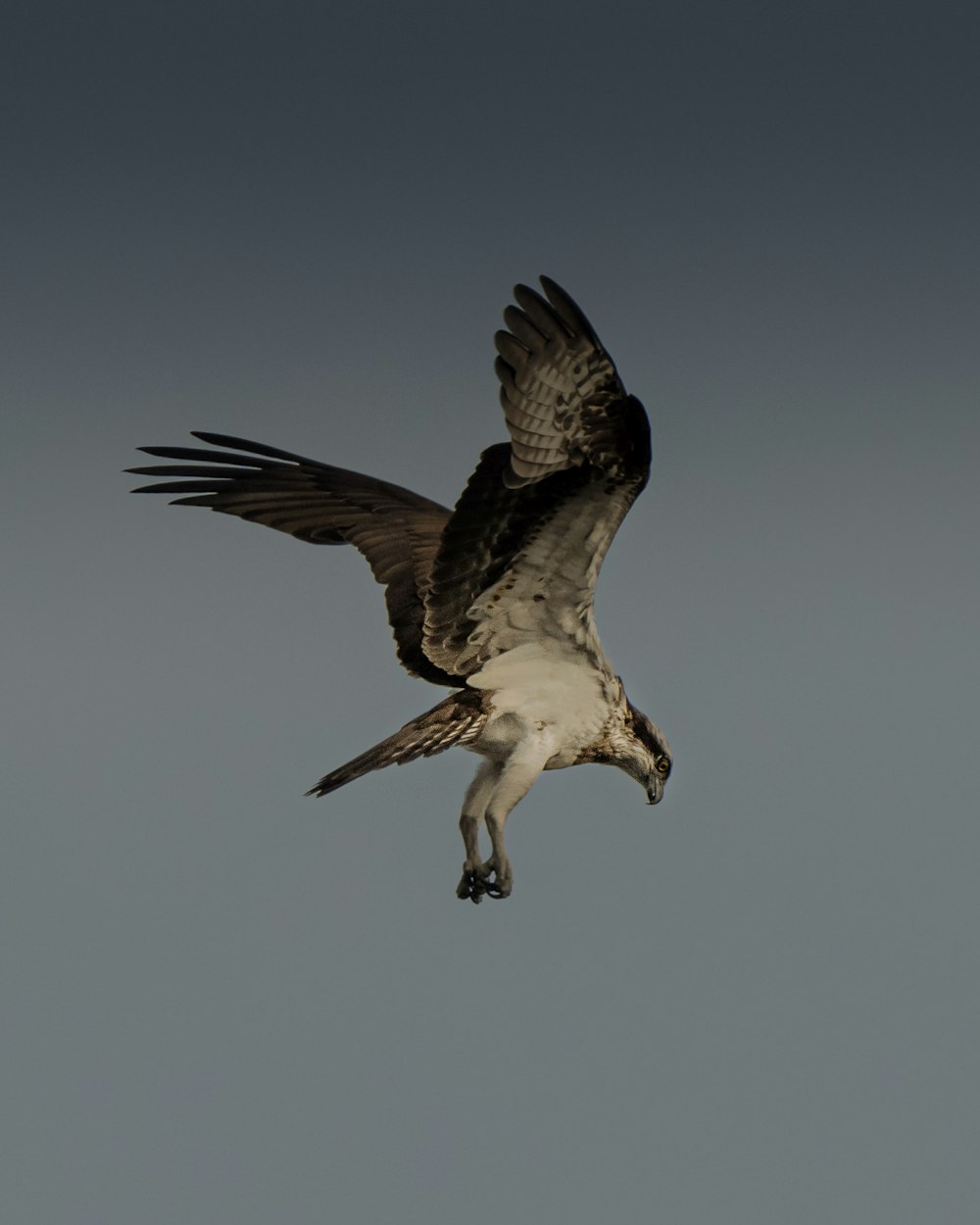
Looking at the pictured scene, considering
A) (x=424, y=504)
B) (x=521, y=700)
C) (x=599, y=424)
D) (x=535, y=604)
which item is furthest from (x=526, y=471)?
(x=424, y=504)

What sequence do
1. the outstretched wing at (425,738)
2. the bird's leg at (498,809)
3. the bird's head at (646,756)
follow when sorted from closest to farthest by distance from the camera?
the outstretched wing at (425,738) < the bird's leg at (498,809) < the bird's head at (646,756)

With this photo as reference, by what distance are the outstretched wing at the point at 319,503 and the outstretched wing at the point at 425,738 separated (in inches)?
43.7

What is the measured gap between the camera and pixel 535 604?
31.5 feet

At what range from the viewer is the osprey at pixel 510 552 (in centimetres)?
848

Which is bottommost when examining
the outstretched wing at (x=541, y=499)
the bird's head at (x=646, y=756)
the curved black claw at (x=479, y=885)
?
the curved black claw at (x=479, y=885)

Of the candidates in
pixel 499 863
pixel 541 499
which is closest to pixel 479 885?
pixel 499 863

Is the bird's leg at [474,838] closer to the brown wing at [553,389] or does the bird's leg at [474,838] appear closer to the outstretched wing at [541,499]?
the outstretched wing at [541,499]

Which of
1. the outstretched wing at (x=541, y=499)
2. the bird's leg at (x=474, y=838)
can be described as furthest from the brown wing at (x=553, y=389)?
the bird's leg at (x=474, y=838)

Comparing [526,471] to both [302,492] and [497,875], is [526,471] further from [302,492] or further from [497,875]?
[302,492]

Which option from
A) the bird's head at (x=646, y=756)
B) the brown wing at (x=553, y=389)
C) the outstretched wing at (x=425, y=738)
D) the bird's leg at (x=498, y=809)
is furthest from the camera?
the bird's head at (x=646, y=756)

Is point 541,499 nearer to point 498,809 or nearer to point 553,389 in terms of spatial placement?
point 553,389

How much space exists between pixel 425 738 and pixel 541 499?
1695 mm

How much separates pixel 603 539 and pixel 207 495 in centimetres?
344

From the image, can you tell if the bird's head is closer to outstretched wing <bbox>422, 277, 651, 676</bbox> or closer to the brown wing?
outstretched wing <bbox>422, 277, 651, 676</bbox>
